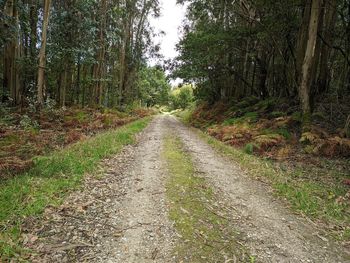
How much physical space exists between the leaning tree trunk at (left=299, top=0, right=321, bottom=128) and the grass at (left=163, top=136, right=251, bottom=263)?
6.33 metres

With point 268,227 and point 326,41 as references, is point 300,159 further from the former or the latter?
point 326,41

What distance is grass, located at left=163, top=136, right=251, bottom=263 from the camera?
11.0 feet

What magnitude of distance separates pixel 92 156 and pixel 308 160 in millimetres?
6300

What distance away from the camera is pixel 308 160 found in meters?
8.04

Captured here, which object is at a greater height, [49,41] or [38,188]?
[49,41]

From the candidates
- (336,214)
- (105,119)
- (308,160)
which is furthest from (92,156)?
(105,119)

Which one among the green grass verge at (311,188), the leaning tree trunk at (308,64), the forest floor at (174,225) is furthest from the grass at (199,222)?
the leaning tree trunk at (308,64)

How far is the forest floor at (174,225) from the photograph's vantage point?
332cm

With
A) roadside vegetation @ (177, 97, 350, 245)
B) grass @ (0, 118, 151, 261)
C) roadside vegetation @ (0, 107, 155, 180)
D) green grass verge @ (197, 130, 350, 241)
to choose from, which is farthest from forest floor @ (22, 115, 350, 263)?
roadside vegetation @ (0, 107, 155, 180)

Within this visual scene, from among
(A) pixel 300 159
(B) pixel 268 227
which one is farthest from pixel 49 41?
(B) pixel 268 227

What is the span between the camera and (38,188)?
470 cm

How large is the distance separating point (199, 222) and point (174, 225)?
0.41 m

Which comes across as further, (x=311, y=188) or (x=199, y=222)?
(x=311, y=188)

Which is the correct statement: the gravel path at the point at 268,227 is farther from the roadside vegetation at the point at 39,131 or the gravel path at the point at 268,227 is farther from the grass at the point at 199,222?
the roadside vegetation at the point at 39,131
